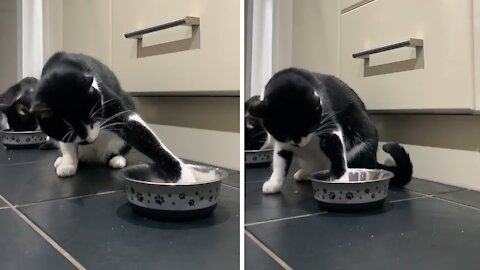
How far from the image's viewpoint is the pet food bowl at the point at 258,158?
561 mm

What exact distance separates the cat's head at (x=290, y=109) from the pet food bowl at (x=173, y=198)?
0.10 metres

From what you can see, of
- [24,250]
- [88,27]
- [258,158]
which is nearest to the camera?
[24,250]

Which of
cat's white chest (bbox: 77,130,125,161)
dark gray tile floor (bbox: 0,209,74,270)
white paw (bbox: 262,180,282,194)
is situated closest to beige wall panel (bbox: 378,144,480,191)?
white paw (bbox: 262,180,282,194)

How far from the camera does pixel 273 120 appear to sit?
58 cm

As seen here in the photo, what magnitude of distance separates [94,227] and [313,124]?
33cm

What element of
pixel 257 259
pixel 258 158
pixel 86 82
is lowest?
pixel 257 259

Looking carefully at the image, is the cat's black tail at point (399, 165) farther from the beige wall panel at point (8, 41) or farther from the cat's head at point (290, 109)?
the beige wall panel at point (8, 41)

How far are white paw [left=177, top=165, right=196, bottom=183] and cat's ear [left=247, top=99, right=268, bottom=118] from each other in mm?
144

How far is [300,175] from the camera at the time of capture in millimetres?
632

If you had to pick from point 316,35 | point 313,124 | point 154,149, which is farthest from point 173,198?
point 316,35

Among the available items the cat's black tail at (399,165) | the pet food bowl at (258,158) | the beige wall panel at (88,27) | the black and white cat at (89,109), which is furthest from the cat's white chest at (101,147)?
the cat's black tail at (399,165)

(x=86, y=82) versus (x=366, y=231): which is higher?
(x=86, y=82)

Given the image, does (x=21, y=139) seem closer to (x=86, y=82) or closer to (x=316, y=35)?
(x=86, y=82)

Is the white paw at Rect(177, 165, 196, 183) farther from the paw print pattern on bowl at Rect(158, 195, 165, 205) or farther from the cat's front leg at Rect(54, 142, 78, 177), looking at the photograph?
the cat's front leg at Rect(54, 142, 78, 177)
